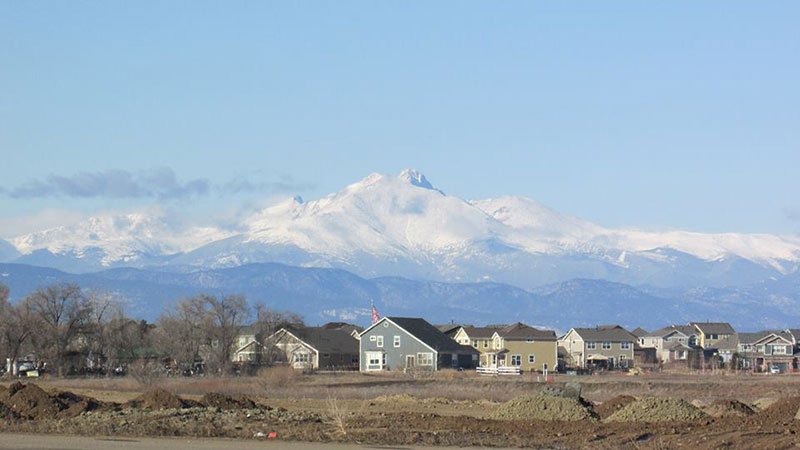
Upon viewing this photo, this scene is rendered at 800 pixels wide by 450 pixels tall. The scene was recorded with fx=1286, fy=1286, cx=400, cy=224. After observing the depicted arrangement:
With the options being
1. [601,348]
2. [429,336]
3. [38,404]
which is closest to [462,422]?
[38,404]

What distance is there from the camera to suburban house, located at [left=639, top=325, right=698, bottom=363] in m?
178

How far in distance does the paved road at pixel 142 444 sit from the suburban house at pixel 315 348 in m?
77.3

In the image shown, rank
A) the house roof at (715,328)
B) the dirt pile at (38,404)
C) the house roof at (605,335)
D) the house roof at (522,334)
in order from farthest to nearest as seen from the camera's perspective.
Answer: the house roof at (715,328), the house roof at (605,335), the house roof at (522,334), the dirt pile at (38,404)

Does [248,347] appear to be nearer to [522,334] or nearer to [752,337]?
[522,334]

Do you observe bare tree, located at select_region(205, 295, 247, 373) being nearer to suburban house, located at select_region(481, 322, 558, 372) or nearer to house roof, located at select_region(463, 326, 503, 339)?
suburban house, located at select_region(481, 322, 558, 372)

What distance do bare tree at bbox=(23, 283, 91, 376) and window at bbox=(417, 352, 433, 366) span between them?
31.6m

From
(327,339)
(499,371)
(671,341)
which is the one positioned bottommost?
(499,371)

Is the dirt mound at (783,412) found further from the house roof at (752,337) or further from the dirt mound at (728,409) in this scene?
the house roof at (752,337)

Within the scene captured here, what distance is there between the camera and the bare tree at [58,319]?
106m

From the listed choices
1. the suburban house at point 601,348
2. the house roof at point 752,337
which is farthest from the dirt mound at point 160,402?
the house roof at point 752,337

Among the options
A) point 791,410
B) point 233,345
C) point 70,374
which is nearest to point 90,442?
point 791,410

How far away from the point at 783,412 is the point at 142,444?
71.7ft

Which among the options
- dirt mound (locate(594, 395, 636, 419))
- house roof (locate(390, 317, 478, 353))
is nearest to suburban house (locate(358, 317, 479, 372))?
house roof (locate(390, 317, 478, 353))

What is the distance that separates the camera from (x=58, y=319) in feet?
358
